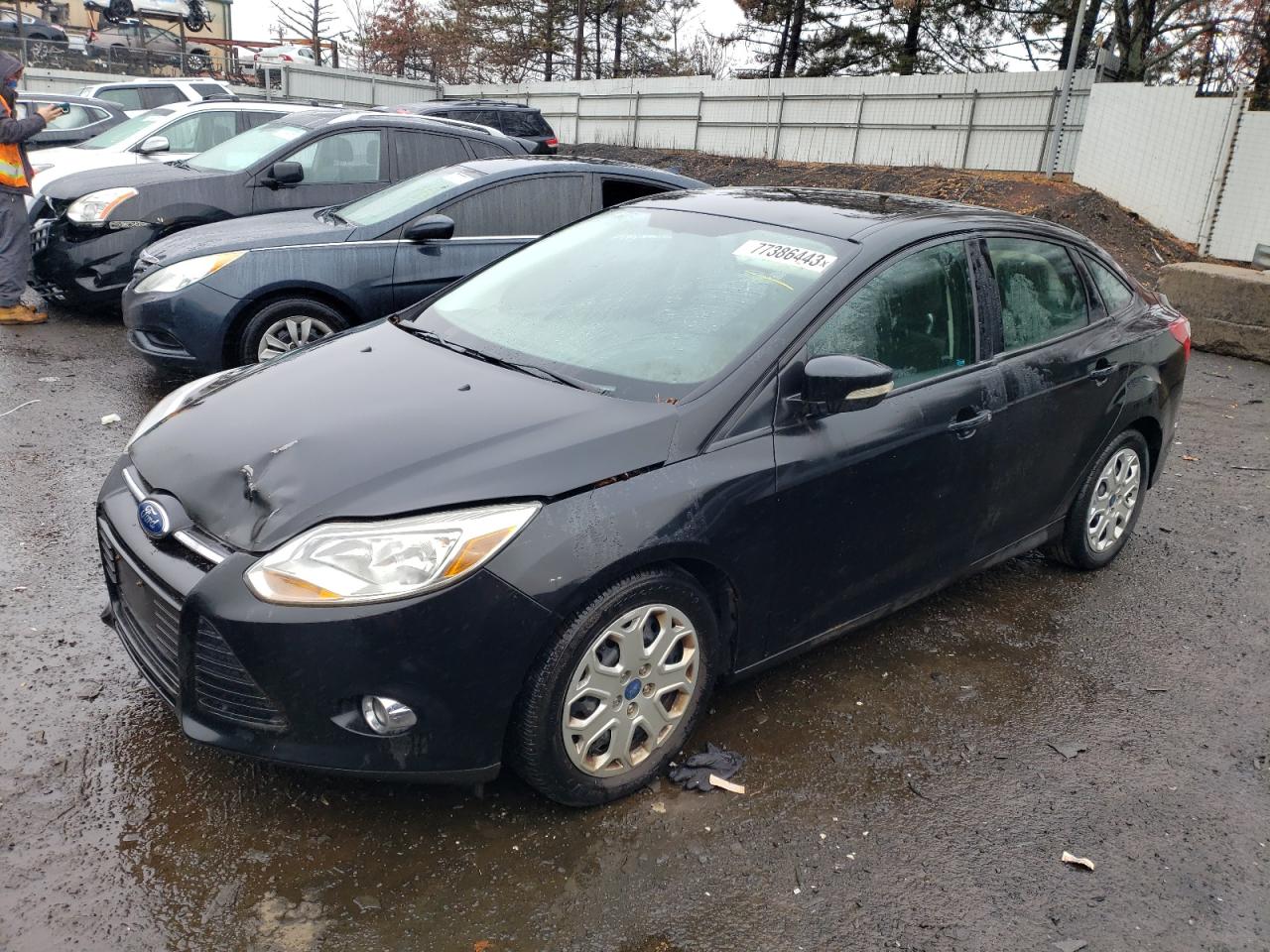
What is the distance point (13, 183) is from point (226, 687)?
6967mm

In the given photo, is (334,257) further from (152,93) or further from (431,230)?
(152,93)

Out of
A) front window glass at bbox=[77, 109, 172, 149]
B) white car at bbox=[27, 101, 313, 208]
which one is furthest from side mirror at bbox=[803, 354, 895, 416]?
front window glass at bbox=[77, 109, 172, 149]

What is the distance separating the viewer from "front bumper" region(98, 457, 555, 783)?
2.34 metres

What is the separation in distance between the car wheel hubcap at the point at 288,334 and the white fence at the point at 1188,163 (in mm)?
13980

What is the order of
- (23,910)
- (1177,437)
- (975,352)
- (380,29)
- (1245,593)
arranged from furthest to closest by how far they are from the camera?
1. (380,29)
2. (1177,437)
3. (1245,593)
4. (975,352)
5. (23,910)

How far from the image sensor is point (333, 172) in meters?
8.02

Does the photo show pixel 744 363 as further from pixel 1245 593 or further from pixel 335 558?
pixel 1245 593

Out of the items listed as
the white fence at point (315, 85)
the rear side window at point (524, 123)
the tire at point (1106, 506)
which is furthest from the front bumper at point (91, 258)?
the white fence at point (315, 85)

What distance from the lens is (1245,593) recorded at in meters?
4.57

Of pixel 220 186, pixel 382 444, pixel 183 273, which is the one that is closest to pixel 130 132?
pixel 220 186

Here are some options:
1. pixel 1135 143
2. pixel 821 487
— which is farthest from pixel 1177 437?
pixel 1135 143

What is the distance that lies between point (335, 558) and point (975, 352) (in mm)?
2423

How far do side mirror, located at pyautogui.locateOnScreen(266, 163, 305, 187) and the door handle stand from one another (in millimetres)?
5908

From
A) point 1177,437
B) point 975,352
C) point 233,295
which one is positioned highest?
point 975,352
